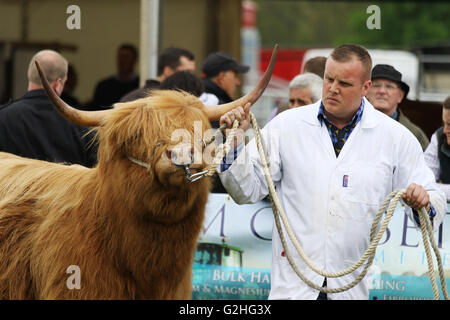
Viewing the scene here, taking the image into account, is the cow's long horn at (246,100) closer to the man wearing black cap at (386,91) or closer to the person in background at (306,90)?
the person in background at (306,90)

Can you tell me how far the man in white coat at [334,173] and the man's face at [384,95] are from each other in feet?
6.84

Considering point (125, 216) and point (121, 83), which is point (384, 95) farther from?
point (121, 83)

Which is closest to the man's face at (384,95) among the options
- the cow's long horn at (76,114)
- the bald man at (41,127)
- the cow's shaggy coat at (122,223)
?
the cow's shaggy coat at (122,223)

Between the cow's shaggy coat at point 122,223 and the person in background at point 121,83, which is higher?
the person in background at point 121,83

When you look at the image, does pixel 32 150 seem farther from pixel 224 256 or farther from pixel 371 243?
pixel 371 243

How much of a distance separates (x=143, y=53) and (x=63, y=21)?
16.0 feet

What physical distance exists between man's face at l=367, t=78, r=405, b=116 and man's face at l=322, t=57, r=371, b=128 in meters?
2.12

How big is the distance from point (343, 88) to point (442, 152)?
7.24 feet

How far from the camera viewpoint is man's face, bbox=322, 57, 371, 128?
4039mm

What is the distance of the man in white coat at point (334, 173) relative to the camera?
3955mm

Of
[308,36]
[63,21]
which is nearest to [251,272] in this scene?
[63,21]

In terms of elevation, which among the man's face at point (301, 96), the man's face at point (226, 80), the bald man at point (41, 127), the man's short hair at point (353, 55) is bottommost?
the bald man at point (41, 127)

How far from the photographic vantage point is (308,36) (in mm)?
40531

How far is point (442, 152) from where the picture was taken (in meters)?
5.91
